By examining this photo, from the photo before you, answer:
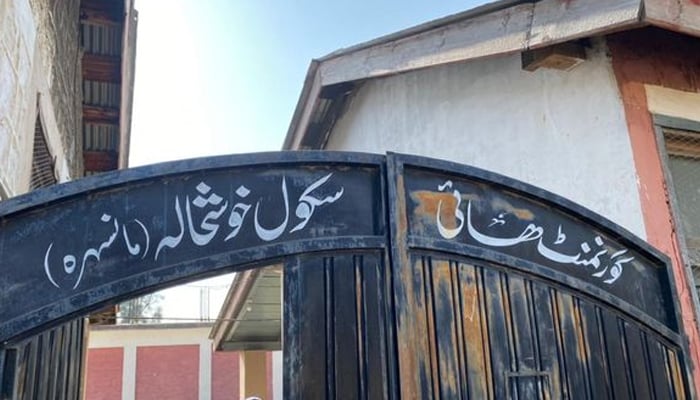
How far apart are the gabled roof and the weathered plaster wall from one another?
1.81 feet

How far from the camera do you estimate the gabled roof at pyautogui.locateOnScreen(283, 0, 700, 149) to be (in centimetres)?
295

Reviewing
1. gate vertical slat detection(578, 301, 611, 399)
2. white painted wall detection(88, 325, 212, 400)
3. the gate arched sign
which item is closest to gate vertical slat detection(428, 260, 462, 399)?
the gate arched sign

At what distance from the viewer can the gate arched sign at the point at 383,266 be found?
177cm

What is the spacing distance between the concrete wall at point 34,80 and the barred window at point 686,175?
3393 mm

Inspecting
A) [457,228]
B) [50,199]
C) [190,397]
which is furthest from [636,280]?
[190,397]

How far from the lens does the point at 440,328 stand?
211cm

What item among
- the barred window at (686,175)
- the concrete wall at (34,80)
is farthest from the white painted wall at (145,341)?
the barred window at (686,175)

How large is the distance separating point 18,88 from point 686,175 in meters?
3.63

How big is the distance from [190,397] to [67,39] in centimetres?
1613

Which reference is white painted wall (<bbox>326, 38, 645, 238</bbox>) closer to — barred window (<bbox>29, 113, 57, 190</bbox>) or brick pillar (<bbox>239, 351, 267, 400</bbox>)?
barred window (<bbox>29, 113, 57, 190</bbox>)

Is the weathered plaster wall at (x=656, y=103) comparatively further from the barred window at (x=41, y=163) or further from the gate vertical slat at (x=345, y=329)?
the barred window at (x=41, y=163)

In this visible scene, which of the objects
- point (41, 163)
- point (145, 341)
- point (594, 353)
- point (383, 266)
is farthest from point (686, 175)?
point (145, 341)

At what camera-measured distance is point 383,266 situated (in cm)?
211

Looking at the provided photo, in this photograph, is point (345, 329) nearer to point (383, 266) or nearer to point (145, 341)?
point (383, 266)
